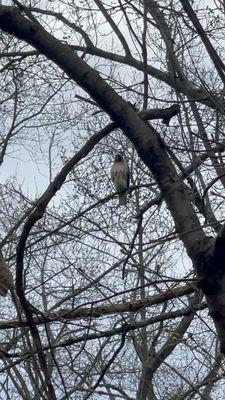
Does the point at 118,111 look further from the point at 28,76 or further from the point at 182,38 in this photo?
the point at 28,76

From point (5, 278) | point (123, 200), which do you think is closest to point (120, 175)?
point (123, 200)

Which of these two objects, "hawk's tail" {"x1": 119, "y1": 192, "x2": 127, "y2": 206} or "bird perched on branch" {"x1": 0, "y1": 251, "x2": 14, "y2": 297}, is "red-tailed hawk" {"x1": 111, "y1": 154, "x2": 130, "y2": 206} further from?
"bird perched on branch" {"x1": 0, "y1": 251, "x2": 14, "y2": 297}

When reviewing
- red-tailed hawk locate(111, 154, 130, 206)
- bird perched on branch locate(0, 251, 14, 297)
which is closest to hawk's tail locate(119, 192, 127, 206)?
red-tailed hawk locate(111, 154, 130, 206)

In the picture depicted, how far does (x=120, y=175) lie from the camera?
9281mm

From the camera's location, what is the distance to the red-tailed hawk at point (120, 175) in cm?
877

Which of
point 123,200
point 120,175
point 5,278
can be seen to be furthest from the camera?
point 120,175

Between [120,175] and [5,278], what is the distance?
6.24 metres

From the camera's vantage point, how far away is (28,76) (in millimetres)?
10656

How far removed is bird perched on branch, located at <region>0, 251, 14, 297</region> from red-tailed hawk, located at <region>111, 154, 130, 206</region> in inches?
216

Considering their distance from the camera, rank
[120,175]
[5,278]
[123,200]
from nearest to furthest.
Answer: [5,278], [123,200], [120,175]

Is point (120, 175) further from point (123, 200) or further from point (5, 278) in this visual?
point (5, 278)

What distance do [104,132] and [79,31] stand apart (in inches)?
325

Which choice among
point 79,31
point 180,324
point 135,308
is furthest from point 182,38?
point 79,31

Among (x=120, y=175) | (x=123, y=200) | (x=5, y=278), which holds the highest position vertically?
(x=120, y=175)
